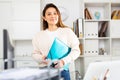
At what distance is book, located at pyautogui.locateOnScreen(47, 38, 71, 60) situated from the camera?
165 cm

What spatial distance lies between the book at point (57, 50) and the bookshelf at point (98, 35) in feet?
6.77

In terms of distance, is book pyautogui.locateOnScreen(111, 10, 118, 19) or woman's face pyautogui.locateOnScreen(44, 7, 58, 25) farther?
book pyautogui.locateOnScreen(111, 10, 118, 19)

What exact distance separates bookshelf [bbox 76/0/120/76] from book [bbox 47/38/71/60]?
2064 mm

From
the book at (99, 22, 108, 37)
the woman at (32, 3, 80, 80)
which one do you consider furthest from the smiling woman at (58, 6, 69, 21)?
the woman at (32, 3, 80, 80)

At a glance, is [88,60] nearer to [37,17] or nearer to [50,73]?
[37,17]

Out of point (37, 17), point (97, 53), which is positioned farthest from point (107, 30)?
point (37, 17)

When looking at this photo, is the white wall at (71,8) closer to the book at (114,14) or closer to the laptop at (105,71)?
the book at (114,14)

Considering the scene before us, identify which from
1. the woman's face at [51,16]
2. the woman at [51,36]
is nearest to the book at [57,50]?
the woman at [51,36]

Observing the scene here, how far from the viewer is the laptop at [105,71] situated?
40.9 inches

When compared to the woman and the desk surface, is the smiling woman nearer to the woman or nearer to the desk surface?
the woman

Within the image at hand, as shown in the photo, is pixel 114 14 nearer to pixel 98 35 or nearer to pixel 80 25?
pixel 98 35

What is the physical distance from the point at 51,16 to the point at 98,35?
2.19m

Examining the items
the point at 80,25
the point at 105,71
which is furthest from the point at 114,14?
the point at 105,71

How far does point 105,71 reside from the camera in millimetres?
1055
